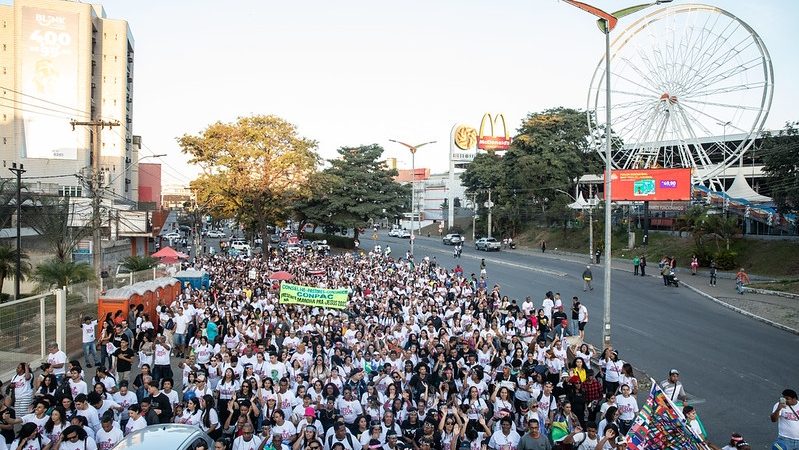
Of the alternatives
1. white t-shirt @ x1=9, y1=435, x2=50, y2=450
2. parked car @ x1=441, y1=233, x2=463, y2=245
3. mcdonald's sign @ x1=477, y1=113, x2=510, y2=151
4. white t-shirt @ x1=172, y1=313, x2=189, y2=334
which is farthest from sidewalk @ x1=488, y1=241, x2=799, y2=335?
mcdonald's sign @ x1=477, y1=113, x2=510, y2=151

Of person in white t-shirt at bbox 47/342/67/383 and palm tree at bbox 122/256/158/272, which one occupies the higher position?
palm tree at bbox 122/256/158/272

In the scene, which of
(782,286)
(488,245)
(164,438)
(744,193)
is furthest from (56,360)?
(488,245)

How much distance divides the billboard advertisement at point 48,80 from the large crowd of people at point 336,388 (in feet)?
173

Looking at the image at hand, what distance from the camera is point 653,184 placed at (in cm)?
4328

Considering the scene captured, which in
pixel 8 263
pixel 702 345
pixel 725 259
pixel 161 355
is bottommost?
pixel 702 345

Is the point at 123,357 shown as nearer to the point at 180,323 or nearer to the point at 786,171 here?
the point at 180,323

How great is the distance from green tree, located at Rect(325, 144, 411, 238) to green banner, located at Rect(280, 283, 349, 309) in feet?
105

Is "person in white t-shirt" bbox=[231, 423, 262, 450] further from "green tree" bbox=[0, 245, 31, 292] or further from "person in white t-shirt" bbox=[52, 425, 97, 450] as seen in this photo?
"green tree" bbox=[0, 245, 31, 292]

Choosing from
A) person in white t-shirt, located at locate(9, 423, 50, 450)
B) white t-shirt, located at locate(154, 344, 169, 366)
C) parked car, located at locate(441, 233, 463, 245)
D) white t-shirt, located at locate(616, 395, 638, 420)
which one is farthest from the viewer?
parked car, located at locate(441, 233, 463, 245)

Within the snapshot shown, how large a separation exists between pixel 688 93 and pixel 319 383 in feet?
120

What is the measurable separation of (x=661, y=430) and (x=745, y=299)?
947 inches

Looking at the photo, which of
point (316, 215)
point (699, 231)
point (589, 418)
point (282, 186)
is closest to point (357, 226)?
point (316, 215)

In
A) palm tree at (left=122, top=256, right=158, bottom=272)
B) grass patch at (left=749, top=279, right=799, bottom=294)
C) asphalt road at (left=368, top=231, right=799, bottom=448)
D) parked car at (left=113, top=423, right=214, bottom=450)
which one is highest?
palm tree at (left=122, top=256, right=158, bottom=272)

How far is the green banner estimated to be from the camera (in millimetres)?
17531
